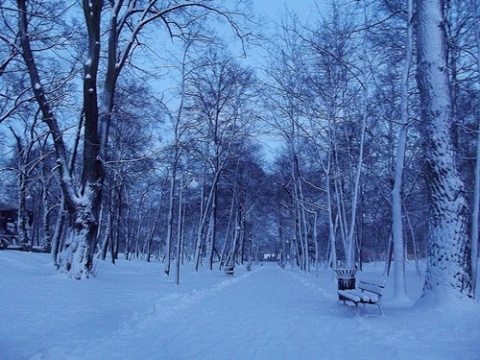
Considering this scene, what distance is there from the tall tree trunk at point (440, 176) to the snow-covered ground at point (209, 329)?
1.84 feet

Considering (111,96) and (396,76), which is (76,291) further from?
(396,76)

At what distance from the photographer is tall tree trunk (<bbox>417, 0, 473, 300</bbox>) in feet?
27.2

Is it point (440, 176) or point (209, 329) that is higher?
point (440, 176)

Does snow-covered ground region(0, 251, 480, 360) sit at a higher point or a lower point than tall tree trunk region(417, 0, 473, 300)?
lower

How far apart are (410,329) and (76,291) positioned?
7489mm

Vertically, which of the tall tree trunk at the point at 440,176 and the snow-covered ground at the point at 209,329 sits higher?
the tall tree trunk at the point at 440,176

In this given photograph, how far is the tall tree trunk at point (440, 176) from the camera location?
27.2ft

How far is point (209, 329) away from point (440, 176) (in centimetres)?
547

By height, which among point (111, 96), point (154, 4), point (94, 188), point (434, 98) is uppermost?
point (154, 4)

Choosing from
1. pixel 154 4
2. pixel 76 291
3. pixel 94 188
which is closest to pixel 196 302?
pixel 76 291

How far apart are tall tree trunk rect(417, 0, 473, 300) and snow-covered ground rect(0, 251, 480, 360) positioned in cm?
56

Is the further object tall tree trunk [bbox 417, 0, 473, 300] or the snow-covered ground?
tall tree trunk [bbox 417, 0, 473, 300]

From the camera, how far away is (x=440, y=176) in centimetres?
867

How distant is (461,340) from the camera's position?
19.1 ft
